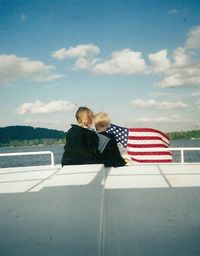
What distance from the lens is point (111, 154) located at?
5969 millimetres

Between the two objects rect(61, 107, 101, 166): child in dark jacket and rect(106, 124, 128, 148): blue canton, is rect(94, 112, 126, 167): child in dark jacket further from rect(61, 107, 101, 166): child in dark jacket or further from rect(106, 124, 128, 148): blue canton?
rect(106, 124, 128, 148): blue canton

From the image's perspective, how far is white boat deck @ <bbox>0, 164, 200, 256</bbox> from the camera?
5.90 ft

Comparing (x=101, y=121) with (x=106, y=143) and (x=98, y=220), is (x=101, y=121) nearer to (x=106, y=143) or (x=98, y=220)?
(x=106, y=143)

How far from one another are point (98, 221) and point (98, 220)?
2 centimetres

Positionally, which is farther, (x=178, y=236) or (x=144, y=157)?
(x=144, y=157)

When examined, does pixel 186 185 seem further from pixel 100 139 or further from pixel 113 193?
pixel 100 139

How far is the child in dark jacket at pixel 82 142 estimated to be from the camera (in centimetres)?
515

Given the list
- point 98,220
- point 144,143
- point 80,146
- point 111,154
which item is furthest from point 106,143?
point 98,220

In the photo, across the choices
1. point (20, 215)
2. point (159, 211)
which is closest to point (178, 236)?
point (159, 211)

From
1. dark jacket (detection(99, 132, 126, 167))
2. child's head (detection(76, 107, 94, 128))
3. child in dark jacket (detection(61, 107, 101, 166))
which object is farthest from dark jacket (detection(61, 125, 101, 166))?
dark jacket (detection(99, 132, 126, 167))

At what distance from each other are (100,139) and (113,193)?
2.19 m

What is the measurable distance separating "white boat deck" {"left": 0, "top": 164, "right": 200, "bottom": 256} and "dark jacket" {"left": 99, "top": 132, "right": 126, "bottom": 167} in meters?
1.94

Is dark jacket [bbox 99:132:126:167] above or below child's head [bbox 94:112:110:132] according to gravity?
below

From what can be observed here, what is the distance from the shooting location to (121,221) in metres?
2.46
